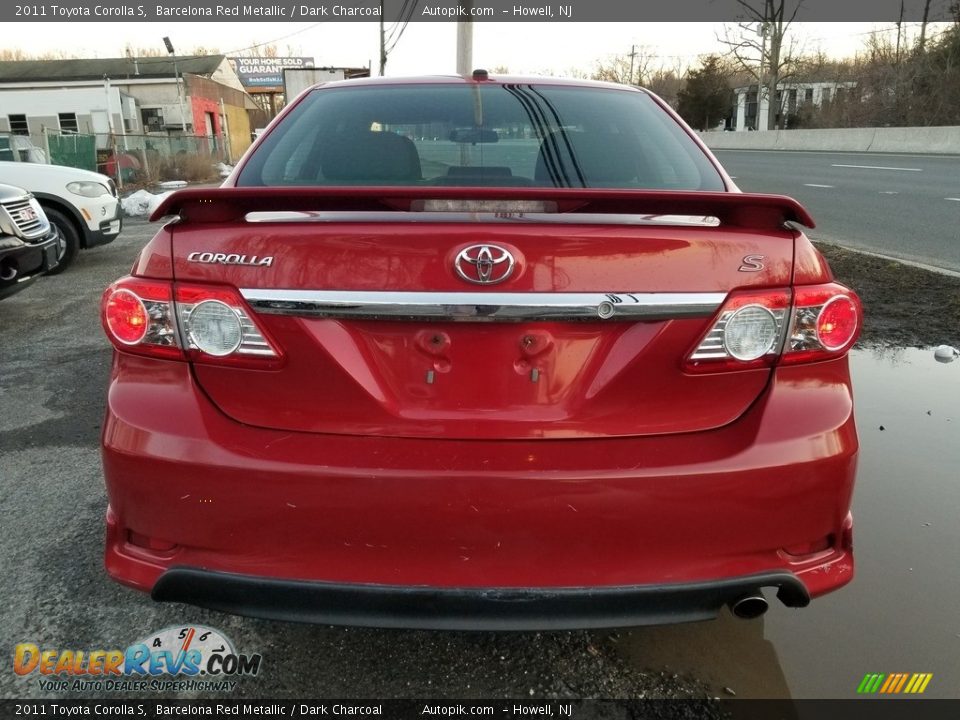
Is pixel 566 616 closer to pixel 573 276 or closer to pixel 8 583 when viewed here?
pixel 573 276

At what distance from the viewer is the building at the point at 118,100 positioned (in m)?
43.3

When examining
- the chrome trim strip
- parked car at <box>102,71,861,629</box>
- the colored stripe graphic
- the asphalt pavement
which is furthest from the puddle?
the asphalt pavement

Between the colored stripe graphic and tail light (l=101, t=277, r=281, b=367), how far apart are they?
1880 mm

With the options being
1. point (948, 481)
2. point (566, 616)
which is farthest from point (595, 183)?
point (948, 481)

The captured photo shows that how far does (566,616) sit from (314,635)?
963mm

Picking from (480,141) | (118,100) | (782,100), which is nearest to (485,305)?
(480,141)

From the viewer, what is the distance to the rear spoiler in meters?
1.69

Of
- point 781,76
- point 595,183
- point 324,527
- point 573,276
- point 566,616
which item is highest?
point 781,76

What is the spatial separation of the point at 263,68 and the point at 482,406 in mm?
84209

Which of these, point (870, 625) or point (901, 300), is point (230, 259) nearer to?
point (870, 625)

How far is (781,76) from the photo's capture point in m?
56.1

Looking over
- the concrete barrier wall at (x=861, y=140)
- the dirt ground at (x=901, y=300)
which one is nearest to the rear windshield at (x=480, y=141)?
the dirt ground at (x=901, y=300)

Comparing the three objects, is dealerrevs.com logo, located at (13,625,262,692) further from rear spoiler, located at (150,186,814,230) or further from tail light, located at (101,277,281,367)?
rear spoiler, located at (150,186,814,230)

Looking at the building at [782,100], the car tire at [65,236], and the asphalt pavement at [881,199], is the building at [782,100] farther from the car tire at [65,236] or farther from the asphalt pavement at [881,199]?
the car tire at [65,236]
